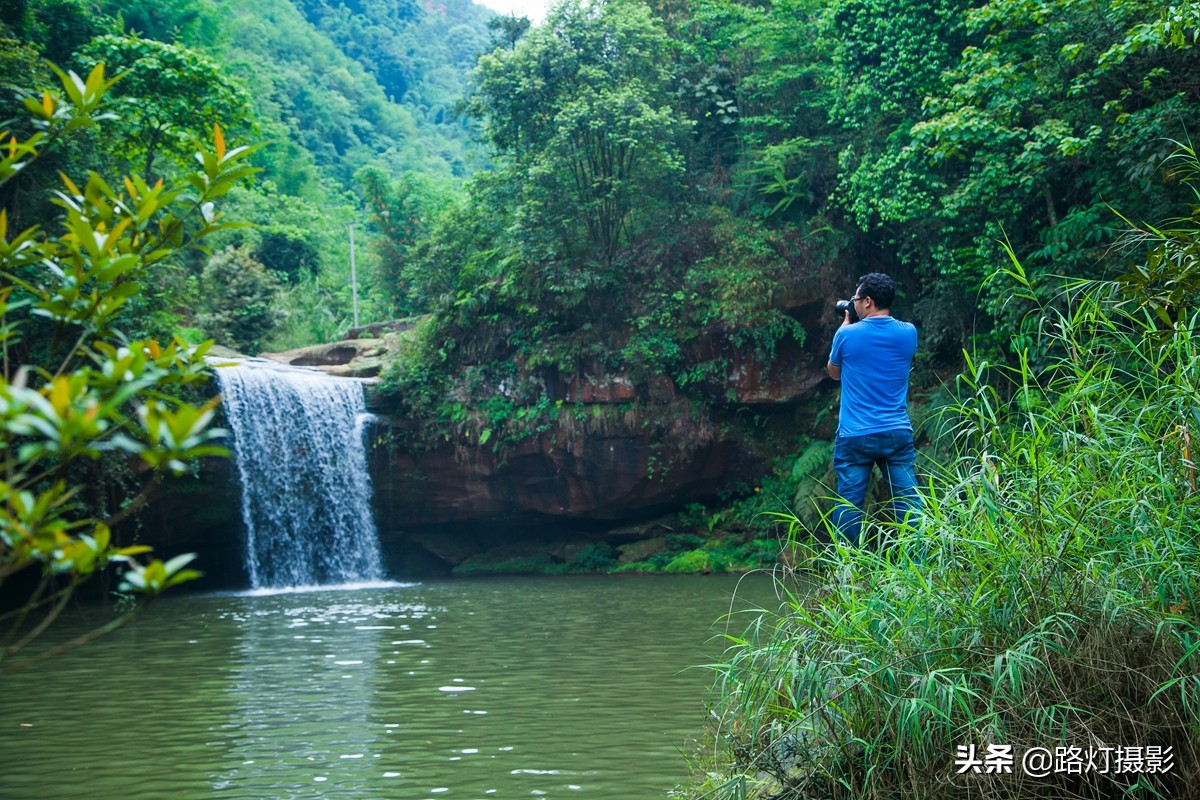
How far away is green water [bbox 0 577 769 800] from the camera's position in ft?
15.8

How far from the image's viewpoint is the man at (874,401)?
195 inches

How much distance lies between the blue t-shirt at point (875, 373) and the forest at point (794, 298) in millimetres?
424

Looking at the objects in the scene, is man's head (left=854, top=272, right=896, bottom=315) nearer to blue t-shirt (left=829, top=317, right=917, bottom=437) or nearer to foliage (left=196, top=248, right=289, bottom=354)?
blue t-shirt (left=829, top=317, right=917, bottom=437)

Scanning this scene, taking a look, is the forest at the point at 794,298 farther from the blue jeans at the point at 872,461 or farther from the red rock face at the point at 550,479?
the red rock face at the point at 550,479

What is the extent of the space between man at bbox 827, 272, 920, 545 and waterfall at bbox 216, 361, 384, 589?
13.3m

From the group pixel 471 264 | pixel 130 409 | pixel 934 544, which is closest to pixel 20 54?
Result: pixel 130 409

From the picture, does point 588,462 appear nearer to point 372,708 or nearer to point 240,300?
point 372,708

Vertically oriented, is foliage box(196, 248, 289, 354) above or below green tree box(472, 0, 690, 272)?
below

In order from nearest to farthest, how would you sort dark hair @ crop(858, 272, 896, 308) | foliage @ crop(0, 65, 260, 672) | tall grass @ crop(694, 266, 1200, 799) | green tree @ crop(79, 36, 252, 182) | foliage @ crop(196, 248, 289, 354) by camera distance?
foliage @ crop(0, 65, 260, 672) < tall grass @ crop(694, 266, 1200, 799) < dark hair @ crop(858, 272, 896, 308) < green tree @ crop(79, 36, 252, 182) < foliage @ crop(196, 248, 289, 354)

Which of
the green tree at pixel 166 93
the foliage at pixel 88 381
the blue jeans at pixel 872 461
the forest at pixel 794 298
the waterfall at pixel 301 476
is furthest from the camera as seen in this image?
the waterfall at pixel 301 476

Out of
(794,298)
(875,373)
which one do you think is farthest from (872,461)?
(794,298)

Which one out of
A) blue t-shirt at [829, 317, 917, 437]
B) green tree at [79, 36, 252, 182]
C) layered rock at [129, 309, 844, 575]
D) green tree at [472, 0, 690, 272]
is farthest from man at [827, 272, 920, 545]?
green tree at [79, 36, 252, 182]

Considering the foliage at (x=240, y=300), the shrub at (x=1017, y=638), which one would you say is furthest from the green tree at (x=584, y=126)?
the shrub at (x=1017, y=638)

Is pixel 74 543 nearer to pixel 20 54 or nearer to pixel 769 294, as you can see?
pixel 20 54
